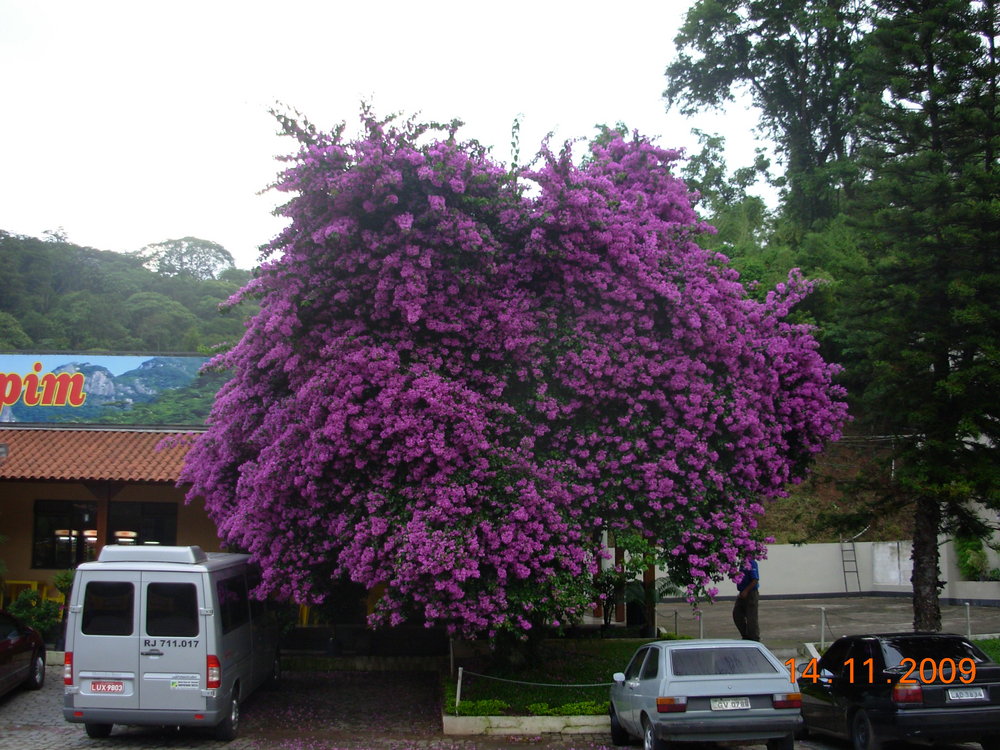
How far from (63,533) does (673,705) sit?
15.4 metres

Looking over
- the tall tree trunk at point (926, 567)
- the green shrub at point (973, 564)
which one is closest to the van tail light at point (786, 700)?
the tall tree trunk at point (926, 567)

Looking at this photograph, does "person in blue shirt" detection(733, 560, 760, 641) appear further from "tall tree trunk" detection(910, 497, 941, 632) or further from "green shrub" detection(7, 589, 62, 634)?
"green shrub" detection(7, 589, 62, 634)

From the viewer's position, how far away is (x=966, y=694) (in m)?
8.70

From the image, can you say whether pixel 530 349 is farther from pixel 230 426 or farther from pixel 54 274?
pixel 54 274

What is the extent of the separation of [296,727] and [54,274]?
4986cm

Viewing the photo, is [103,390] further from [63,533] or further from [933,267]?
[933,267]

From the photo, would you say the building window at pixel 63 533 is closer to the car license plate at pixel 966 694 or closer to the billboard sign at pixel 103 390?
the billboard sign at pixel 103 390

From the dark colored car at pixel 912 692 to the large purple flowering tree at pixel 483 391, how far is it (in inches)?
78.8

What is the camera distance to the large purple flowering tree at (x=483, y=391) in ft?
34.1

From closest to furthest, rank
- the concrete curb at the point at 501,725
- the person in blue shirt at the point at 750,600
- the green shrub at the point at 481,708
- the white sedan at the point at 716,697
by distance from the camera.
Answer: the white sedan at the point at 716,697 → the concrete curb at the point at 501,725 → the green shrub at the point at 481,708 → the person in blue shirt at the point at 750,600

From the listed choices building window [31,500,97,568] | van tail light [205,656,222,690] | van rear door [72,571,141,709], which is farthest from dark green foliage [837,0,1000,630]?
building window [31,500,97,568]

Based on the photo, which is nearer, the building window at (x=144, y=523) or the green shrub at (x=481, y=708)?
the green shrub at (x=481, y=708)

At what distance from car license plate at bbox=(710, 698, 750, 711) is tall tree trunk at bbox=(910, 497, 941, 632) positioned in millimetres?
5718

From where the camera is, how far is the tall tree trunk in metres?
13.2
